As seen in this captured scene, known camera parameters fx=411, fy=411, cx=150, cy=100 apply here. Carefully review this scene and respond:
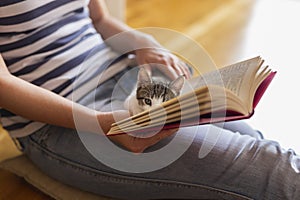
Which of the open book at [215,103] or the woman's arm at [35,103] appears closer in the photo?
the open book at [215,103]

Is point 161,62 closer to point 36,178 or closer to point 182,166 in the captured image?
point 182,166

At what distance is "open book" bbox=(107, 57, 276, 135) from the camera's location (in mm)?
614

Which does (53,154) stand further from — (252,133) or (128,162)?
(252,133)

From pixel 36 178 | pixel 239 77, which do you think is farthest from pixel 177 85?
pixel 36 178

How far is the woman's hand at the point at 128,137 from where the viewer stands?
2.49 feet

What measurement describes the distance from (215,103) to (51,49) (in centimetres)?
40

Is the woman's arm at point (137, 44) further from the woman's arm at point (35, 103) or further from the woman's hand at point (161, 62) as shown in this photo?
the woman's arm at point (35, 103)

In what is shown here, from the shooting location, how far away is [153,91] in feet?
2.53

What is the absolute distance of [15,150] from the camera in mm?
1092

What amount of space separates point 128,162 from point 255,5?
61.1 inches

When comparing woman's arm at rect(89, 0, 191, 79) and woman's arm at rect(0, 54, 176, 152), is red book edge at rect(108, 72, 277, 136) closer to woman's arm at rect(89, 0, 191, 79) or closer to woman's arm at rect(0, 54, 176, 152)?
woman's arm at rect(0, 54, 176, 152)

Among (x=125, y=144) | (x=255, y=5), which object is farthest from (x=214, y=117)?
(x=255, y=5)

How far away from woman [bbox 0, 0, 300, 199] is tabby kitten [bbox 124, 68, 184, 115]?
0.13 ft

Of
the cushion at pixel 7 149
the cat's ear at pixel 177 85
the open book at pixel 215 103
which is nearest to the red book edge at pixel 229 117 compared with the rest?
the open book at pixel 215 103
